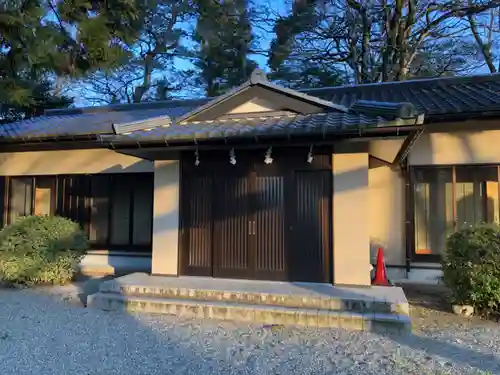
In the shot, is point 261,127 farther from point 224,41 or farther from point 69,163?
point 224,41

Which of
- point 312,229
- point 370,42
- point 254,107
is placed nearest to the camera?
point 312,229

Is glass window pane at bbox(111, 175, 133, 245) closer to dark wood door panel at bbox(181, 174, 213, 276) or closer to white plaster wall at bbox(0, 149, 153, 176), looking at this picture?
white plaster wall at bbox(0, 149, 153, 176)

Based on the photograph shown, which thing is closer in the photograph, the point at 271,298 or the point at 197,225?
the point at 271,298

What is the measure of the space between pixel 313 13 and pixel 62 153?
43.8 ft

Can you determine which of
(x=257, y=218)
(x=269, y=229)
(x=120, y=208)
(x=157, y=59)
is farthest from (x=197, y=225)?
(x=157, y=59)

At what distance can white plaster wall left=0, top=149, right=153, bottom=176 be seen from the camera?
936 centimetres

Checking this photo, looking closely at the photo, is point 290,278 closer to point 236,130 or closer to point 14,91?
point 236,130

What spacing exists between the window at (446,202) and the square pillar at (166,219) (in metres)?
4.57

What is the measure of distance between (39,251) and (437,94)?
8.71 meters

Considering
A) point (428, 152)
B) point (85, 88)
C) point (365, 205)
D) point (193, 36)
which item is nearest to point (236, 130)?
point (365, 205)

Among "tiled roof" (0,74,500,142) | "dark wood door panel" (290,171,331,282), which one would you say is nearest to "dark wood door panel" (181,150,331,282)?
"dark wood door panel" (290,171,331,282)

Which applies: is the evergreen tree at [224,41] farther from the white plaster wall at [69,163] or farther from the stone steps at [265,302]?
the stone steps at [265,302]

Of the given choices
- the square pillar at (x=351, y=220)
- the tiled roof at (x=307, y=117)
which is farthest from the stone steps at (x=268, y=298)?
the tiled roof at (x=307, y=117)

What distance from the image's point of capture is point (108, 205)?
9617mm
